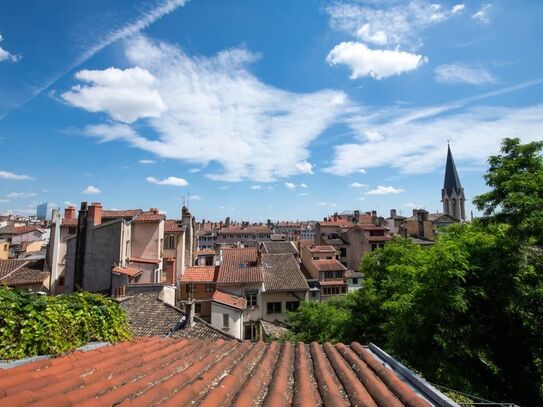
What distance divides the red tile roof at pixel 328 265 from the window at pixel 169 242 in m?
18.6

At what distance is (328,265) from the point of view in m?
40.4

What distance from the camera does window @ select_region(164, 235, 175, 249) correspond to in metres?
29.1

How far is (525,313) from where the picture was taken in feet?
27.7

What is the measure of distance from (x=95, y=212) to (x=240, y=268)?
13.5 meters

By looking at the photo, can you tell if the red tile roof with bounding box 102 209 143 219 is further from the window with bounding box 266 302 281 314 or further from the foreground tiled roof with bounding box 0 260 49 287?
the window with bounding box 266 302 281 314

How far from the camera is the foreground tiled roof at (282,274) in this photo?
100 ft

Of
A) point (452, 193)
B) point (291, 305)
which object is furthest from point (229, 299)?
point (452, 193)

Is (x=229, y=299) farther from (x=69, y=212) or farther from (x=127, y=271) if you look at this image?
(x=69, y=212)

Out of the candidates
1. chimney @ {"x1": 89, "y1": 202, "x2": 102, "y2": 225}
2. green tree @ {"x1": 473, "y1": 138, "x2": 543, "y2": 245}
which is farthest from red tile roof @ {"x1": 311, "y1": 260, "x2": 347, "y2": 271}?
green tree @ {"x1": 473, "y1": 138, "x2": 543, "y2": 245}

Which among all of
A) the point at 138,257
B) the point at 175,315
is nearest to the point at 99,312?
the point at 175,315

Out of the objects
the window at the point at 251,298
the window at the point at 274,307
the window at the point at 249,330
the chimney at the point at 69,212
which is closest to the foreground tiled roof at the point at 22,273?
the chimney at the point at 69,212

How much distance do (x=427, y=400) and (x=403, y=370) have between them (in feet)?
3.14

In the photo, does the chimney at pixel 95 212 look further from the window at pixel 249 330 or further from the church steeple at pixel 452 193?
the church steeple at pixel 452 193

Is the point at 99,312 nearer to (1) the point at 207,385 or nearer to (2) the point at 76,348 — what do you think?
(2) the point at 76,348
